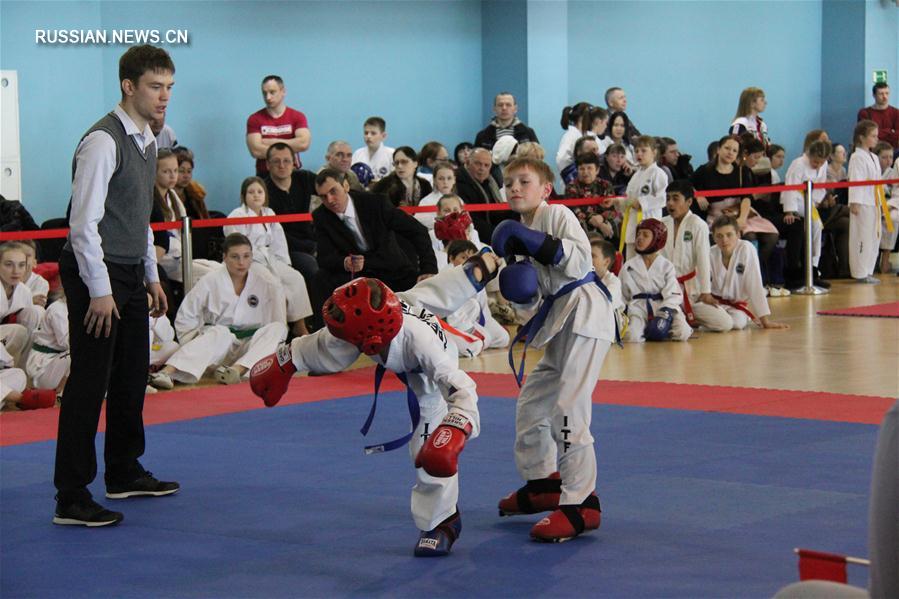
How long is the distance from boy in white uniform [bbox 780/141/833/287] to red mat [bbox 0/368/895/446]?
18.6ft

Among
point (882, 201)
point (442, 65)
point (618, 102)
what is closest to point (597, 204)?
point (618, 102)

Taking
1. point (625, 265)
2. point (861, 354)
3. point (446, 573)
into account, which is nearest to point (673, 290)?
point (625, 265)

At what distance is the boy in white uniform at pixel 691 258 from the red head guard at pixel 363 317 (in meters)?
6.08

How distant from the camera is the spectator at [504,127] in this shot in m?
12.1

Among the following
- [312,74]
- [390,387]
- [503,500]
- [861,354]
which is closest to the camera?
[503,500]

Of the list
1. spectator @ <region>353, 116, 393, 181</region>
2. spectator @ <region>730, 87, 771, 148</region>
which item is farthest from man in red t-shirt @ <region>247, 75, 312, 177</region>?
spectator @ <region>730, 87, 771, 148</region>

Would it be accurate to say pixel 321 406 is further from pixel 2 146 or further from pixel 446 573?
pixel 2 146

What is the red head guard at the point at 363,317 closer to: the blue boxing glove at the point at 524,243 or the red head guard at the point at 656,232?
the blue boxing glove at the point at 524,243

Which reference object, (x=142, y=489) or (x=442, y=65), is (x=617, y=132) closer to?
(x=442, y=65)

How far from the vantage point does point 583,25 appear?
14.5 m

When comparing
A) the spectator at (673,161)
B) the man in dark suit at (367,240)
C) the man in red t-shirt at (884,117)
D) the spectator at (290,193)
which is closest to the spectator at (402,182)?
the spectator at (290,193)

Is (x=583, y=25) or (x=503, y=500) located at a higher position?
(x=583, y=25)

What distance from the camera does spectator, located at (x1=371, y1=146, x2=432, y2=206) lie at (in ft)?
34.0

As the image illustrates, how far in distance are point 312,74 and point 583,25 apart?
3639 millimetres
